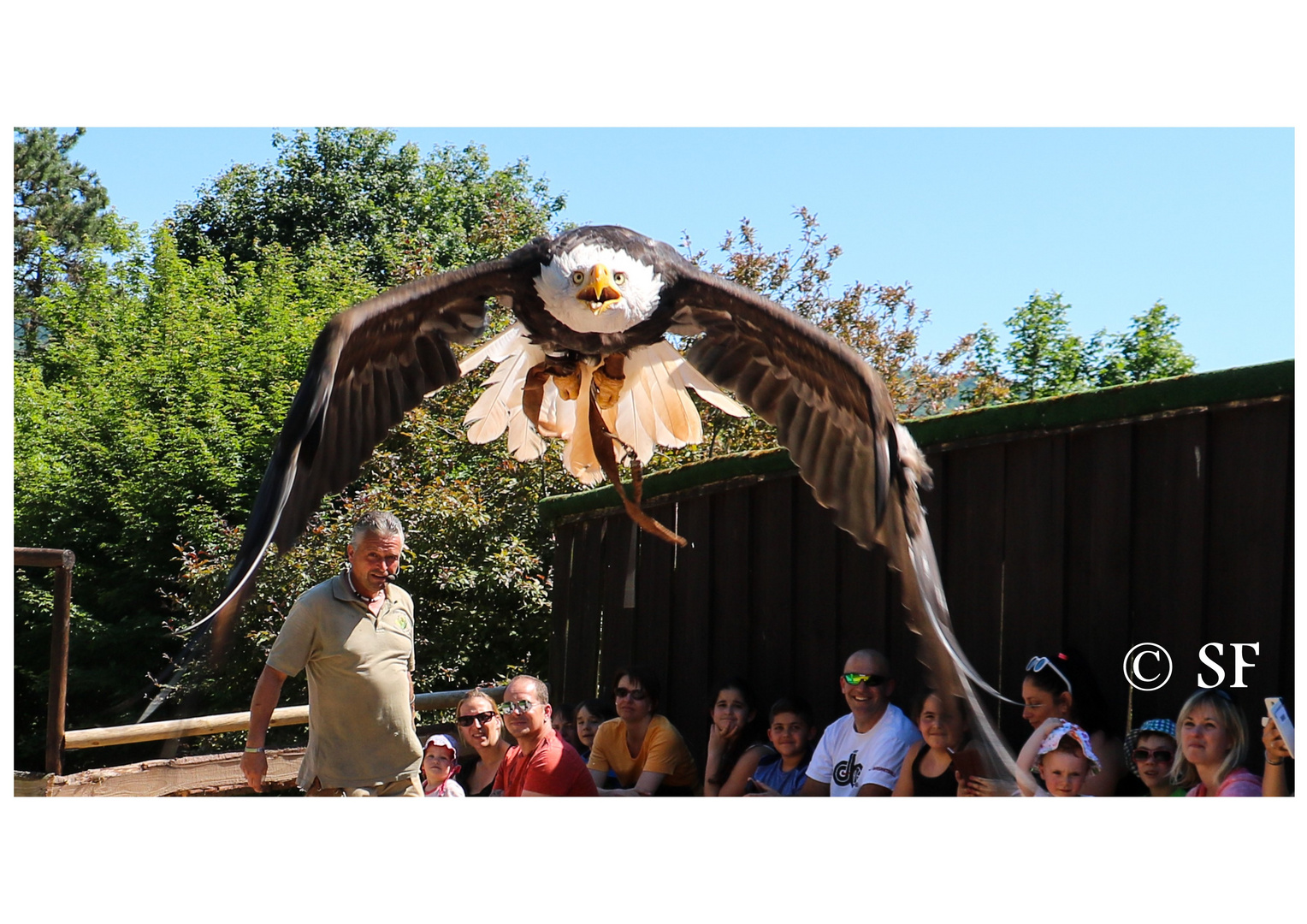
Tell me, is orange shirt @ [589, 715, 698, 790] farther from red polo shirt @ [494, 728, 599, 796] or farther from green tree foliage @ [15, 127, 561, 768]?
green tree foliage @ [15, 127, 561, 768]

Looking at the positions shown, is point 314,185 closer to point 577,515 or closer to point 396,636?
point 577,515

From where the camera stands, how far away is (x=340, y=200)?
1734cm

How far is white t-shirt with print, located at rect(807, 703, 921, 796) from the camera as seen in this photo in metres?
3.44

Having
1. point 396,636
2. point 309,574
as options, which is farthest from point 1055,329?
point 396,636

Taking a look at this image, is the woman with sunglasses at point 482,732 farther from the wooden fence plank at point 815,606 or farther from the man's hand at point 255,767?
the wooden fence plank at point 815,606

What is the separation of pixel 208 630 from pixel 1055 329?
13497mm

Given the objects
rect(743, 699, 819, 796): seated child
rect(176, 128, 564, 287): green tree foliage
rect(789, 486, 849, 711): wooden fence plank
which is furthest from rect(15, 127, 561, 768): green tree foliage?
rect(743, 699, 819, 796): seated child

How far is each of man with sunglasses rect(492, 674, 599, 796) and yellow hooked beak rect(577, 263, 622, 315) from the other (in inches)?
42.4

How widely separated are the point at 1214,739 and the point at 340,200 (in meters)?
16.1

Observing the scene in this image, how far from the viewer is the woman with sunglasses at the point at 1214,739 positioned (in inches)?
113

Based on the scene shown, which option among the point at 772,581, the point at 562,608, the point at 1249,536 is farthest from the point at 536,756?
the point at 562,608

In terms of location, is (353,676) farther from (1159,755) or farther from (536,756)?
(1159,755)

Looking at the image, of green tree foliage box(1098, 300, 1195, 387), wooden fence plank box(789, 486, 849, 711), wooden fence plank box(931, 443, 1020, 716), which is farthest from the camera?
green tree foliage box(1098, 300, 1195, 387)

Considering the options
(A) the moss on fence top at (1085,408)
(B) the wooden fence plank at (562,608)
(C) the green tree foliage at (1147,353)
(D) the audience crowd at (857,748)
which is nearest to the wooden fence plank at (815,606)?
(D) the audience crowd at (857,748)
